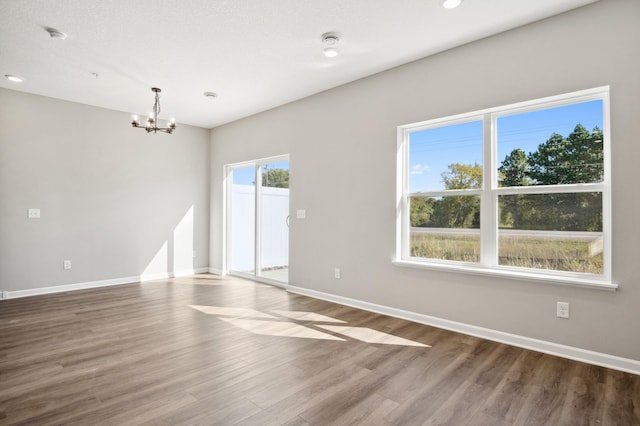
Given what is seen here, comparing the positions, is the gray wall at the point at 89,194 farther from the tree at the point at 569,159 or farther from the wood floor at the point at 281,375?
the tree at the point at 569,159

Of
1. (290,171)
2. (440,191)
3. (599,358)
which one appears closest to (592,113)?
(440,191)

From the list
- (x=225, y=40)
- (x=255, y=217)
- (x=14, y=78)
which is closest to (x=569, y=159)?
(x=225, y=40)

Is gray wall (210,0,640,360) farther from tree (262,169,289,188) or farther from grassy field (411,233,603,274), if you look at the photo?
tree (262,169,289,188)

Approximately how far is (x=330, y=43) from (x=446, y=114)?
1369mm

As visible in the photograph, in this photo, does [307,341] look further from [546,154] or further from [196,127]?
[196,127]

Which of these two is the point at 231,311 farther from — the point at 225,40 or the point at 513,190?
the point at 513,190

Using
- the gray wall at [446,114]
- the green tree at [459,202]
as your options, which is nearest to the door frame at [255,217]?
the gray wall at [446,114]

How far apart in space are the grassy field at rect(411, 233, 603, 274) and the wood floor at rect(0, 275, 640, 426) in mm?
764

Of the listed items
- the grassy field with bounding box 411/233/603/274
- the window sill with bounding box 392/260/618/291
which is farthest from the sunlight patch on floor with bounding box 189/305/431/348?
the grassy field with bounding box 411/233/603/274

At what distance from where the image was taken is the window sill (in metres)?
2.59

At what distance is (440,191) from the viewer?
11.9ft

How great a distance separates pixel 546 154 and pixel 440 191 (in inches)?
39.5

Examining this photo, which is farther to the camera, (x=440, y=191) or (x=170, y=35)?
(x=440, y=191)

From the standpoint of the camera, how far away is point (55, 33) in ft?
10.0
